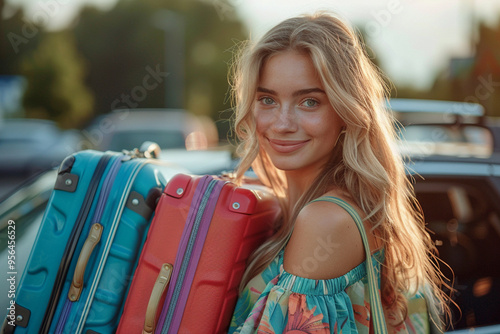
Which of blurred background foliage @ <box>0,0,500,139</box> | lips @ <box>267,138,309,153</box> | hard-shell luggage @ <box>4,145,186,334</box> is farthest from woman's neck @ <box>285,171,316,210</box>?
blurred background foliage @ <box>0,0,500,139</box>

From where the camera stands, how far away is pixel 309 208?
1.48 m

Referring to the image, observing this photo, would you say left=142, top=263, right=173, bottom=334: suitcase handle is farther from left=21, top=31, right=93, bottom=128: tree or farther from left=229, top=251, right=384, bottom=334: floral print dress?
left=21, top=31, right=93, bottom=128: tree

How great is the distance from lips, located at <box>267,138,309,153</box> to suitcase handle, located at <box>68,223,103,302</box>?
0.65 meters

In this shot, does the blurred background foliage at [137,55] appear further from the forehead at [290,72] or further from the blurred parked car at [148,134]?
the forehead at [290,72]

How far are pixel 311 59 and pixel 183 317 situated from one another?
912 millimetres

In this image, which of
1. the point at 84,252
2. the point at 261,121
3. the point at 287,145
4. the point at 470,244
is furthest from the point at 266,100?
the point at 470,244

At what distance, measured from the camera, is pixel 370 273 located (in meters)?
1.49

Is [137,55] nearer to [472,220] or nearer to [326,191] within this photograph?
[472,220]

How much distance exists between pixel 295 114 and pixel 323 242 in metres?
0.46

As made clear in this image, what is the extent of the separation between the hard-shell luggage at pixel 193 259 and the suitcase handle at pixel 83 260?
0.17 meters

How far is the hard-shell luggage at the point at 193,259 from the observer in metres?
1.54

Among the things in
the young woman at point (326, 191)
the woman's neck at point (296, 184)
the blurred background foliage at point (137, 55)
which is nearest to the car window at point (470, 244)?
the young woman at point (326, 191)

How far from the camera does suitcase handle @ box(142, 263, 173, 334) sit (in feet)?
4.98

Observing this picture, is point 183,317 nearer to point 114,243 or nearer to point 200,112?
point 114,243
